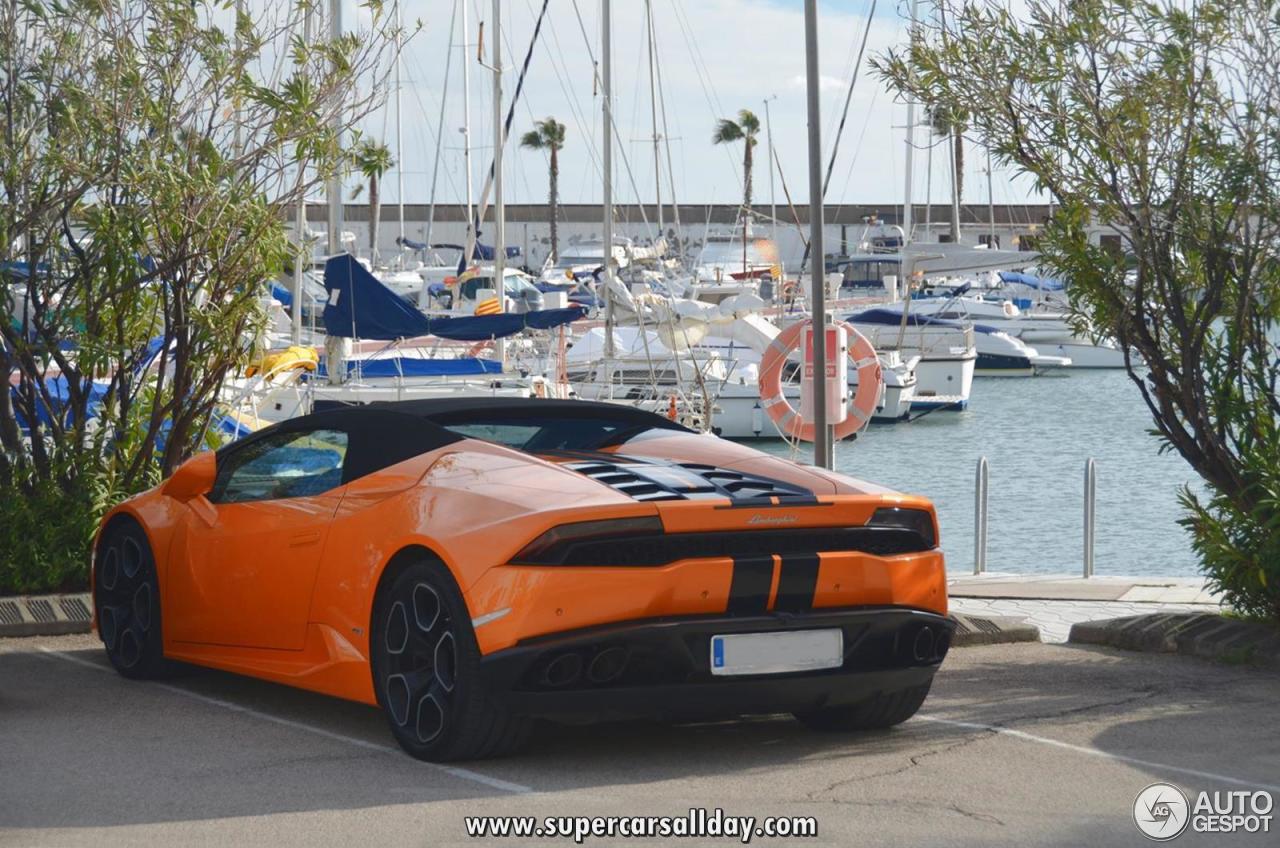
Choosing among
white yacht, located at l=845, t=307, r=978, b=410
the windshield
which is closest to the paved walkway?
the windshield

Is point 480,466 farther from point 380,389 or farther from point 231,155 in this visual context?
point 380,389

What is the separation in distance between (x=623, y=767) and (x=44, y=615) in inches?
176

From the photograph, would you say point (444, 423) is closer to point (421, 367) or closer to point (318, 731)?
point (318, 731)

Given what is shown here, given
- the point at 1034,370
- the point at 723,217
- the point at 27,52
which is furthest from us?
the point at 723,217

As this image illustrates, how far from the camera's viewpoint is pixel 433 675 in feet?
20.9

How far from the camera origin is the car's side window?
7.31 m

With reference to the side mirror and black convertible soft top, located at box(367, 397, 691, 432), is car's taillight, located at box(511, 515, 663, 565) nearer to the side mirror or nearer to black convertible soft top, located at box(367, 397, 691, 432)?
black convertible soft top, located at box(367, 397, 691, 432)

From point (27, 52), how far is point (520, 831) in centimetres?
669

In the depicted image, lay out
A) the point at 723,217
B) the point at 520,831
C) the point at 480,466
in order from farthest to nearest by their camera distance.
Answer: the point at 723,217
the point at 480,466
the point at 520,831

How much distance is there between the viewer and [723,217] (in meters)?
105

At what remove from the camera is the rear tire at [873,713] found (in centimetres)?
704

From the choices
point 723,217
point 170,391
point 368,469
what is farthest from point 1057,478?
point 723,217

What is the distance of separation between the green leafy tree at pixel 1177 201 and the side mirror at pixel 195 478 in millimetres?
4321

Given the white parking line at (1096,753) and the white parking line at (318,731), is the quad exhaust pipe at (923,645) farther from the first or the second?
the white parking line at (318,731)
